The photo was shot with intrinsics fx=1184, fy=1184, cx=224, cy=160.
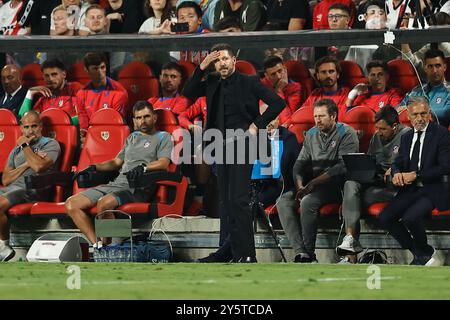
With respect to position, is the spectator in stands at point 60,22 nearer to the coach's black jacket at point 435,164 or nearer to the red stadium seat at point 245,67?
the red stadium seat at point 245,67

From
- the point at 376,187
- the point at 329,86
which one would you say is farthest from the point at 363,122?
the point at 376,187

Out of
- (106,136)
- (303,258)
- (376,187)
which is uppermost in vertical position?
(106,136)

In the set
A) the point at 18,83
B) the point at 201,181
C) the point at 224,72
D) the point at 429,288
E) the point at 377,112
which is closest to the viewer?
the point at 429,288

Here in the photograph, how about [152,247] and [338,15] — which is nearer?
[152,247]

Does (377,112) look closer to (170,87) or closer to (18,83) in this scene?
(170,87)

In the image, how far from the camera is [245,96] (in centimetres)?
1110

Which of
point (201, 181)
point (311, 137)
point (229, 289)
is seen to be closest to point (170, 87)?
point (201, 181)

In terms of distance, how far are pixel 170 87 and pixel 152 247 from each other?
2318mm

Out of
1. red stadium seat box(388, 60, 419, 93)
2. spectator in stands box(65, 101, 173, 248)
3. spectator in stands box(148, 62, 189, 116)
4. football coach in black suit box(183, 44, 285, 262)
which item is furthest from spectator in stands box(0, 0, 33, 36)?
red stadium seat box(388, 60, 419, 93)

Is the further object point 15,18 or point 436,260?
point 15,18

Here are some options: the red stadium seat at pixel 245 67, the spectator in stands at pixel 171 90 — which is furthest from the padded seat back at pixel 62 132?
the red stadium seat at pixel 245 67

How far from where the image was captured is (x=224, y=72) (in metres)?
11.1

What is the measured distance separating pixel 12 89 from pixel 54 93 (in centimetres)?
58

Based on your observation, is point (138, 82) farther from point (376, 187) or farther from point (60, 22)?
point (376, 187)
